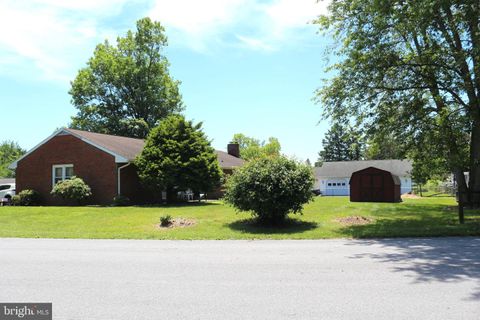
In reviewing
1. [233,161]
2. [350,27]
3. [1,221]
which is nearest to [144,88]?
[233,161]

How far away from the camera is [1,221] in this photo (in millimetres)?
20719

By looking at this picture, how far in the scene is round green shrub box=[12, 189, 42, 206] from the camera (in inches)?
1158

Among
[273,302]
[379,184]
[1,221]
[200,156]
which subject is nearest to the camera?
[273,302]

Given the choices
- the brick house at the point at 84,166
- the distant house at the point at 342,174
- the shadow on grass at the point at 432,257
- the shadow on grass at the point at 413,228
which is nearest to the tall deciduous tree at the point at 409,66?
the shadow on grass at the point at 413,228

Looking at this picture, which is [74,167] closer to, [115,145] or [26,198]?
[115,145]

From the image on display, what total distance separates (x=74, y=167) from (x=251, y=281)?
978 inches

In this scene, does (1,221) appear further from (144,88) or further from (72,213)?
(144,88)

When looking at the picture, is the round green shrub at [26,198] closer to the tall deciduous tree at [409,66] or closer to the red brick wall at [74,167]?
the red brick wall at [74,167]

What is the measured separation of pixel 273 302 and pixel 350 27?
50.2 ft

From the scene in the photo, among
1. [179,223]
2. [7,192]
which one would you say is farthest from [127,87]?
[179,223]

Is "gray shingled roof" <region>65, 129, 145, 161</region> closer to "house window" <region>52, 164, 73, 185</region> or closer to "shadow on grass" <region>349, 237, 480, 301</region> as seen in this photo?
"house window" <region>52, 164, 73, 185</region>

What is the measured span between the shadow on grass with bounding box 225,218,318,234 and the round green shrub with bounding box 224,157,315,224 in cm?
40

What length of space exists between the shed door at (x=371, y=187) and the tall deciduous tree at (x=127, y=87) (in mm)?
28486

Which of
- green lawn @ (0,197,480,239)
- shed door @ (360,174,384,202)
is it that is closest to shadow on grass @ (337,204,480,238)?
green lawn @ (0,197,480,239)
